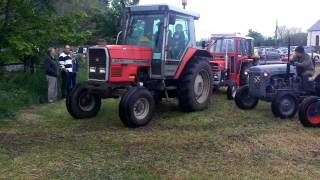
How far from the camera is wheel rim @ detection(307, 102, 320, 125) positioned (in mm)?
9492

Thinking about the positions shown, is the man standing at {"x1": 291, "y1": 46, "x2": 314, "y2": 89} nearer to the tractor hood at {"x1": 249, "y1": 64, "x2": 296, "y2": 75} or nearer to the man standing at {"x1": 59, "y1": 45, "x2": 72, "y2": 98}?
the tractor hood at {"x1": 249, "y1": 64, "x2": 296, "y2": 75}

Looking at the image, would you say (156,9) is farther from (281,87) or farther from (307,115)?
(307,115)

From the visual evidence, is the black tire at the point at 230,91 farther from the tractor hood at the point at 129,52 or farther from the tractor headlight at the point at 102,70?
the tractor headlight at the point at 102,70

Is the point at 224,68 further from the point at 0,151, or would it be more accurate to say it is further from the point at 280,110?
the point at 0,151

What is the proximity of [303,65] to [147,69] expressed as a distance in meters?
3.53

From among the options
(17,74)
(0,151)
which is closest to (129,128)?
(0,151)

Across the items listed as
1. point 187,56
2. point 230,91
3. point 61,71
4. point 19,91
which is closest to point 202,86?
point 187,56

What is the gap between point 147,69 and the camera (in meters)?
10.1

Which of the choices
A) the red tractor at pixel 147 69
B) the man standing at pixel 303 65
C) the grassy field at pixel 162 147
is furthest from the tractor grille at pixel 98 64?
the man standing at pixel 303 65

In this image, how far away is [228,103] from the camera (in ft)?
41.7

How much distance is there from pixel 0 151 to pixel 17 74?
21.5ft

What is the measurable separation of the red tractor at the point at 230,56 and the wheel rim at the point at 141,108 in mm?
5232

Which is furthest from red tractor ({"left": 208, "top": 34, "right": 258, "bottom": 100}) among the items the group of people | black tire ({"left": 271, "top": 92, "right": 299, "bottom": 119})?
the group of people

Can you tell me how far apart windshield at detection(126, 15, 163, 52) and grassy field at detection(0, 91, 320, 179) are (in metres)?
1.62
